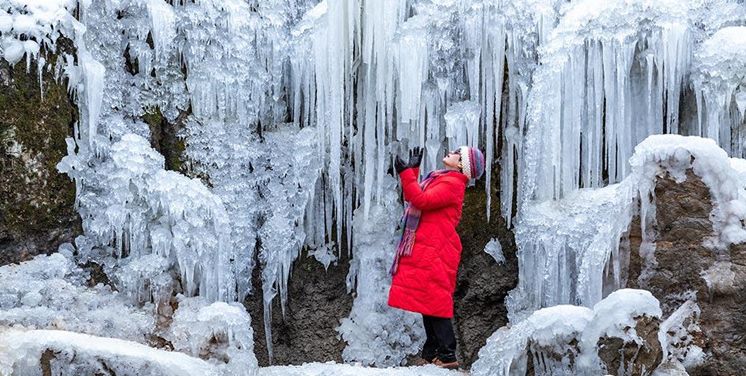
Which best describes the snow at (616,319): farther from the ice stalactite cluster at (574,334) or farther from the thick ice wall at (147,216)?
the thick ice wall at (147,216)

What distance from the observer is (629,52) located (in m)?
7.62

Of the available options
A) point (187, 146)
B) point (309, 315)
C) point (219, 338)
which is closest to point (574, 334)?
point (219, 338)

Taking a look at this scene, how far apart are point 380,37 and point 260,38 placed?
92cm

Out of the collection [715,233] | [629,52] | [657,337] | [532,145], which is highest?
[629,52]

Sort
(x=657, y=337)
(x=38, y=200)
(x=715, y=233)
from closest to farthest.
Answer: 1. (x=657, y=337)
2. (x=715, y=233)
3. (x=38, y=200)

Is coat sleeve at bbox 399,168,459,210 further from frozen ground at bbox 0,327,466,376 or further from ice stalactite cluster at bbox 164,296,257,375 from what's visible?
frozen ground at bbox 0,327,466,376

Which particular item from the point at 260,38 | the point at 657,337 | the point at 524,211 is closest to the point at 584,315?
the point at 657,337

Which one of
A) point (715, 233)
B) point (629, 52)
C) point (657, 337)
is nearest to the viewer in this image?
point (657, 337)

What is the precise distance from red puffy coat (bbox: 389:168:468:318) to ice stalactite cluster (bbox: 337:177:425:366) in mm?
1373

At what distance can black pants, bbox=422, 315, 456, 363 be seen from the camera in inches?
259

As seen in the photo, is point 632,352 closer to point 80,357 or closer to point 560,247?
point 560,247

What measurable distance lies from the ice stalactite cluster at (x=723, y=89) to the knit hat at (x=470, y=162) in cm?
196

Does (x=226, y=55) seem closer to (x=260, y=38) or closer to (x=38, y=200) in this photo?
(x=260, y=38)

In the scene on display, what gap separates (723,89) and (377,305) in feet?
9.94
